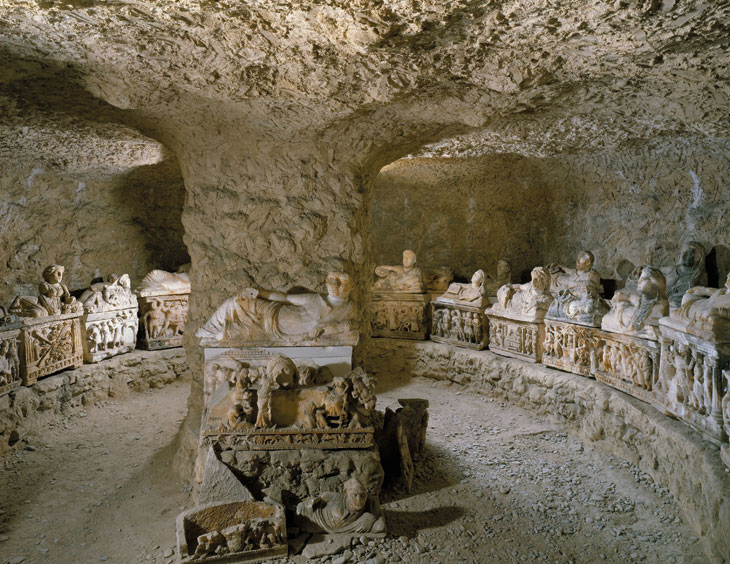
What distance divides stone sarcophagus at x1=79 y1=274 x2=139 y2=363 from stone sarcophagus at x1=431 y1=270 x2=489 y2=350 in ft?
15.1

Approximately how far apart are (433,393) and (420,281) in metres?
1.91

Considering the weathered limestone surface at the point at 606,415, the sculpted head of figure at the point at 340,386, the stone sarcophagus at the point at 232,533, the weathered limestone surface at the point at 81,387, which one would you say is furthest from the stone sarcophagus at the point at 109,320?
the sculpted head of figure at the point at 340,386

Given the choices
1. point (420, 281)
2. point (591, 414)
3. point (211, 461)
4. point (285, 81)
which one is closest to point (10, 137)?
point (285, 81)

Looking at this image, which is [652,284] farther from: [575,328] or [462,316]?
[462,316]

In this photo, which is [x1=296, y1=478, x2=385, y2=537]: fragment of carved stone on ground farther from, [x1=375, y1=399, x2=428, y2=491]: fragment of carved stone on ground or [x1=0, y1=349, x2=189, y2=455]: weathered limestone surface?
[x1=0, y1=349, x2=189, y2=455]: weathered limestone surface

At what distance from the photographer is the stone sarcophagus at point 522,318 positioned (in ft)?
21.8

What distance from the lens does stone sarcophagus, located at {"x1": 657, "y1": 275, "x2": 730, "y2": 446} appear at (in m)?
3.64

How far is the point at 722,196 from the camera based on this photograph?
646 cm

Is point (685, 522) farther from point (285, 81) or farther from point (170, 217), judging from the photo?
point (170, 217)

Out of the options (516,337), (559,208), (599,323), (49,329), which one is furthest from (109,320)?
(559,208)

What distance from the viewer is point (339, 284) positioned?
5.39 m

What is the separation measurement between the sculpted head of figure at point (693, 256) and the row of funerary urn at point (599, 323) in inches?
0.5

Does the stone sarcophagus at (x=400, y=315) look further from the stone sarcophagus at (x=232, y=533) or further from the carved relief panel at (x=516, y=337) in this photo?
the stone sarcophagus at (x=232, y=533)

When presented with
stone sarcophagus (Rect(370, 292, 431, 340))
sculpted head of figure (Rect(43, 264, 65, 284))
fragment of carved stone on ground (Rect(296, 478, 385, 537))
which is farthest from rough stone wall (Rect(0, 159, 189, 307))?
fragment of carved stone on ground (Rect(296, 478, 385, 537))
